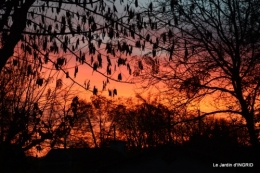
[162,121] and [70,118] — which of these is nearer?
[70,118]

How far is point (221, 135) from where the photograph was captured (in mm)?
23109

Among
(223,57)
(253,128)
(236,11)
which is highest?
(236,11)

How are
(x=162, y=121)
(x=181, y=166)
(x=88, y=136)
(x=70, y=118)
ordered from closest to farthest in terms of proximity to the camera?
(x=70, y=118), (x=162, y=121), (x=181, y=166), (x=88, y=136)

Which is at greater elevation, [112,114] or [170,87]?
[112,114]

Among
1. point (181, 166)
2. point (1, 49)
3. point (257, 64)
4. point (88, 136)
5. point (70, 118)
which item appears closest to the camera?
point (1, 49)

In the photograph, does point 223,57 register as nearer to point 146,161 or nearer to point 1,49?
point 146,161

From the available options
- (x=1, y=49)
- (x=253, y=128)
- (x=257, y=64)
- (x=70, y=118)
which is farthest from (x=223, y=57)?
(x=1, y=49)

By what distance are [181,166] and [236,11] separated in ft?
32.7

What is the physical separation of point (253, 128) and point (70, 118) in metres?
15.2

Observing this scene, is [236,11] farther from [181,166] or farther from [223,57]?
[181,166]

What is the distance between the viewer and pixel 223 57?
2275 centimetres

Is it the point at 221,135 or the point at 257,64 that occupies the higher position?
the point at 257,64

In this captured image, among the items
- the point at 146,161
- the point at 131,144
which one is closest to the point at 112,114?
the point at 131,144

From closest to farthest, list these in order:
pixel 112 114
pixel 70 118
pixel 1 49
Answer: pixel 1 49
pixel 70 118
pixel 112 114
